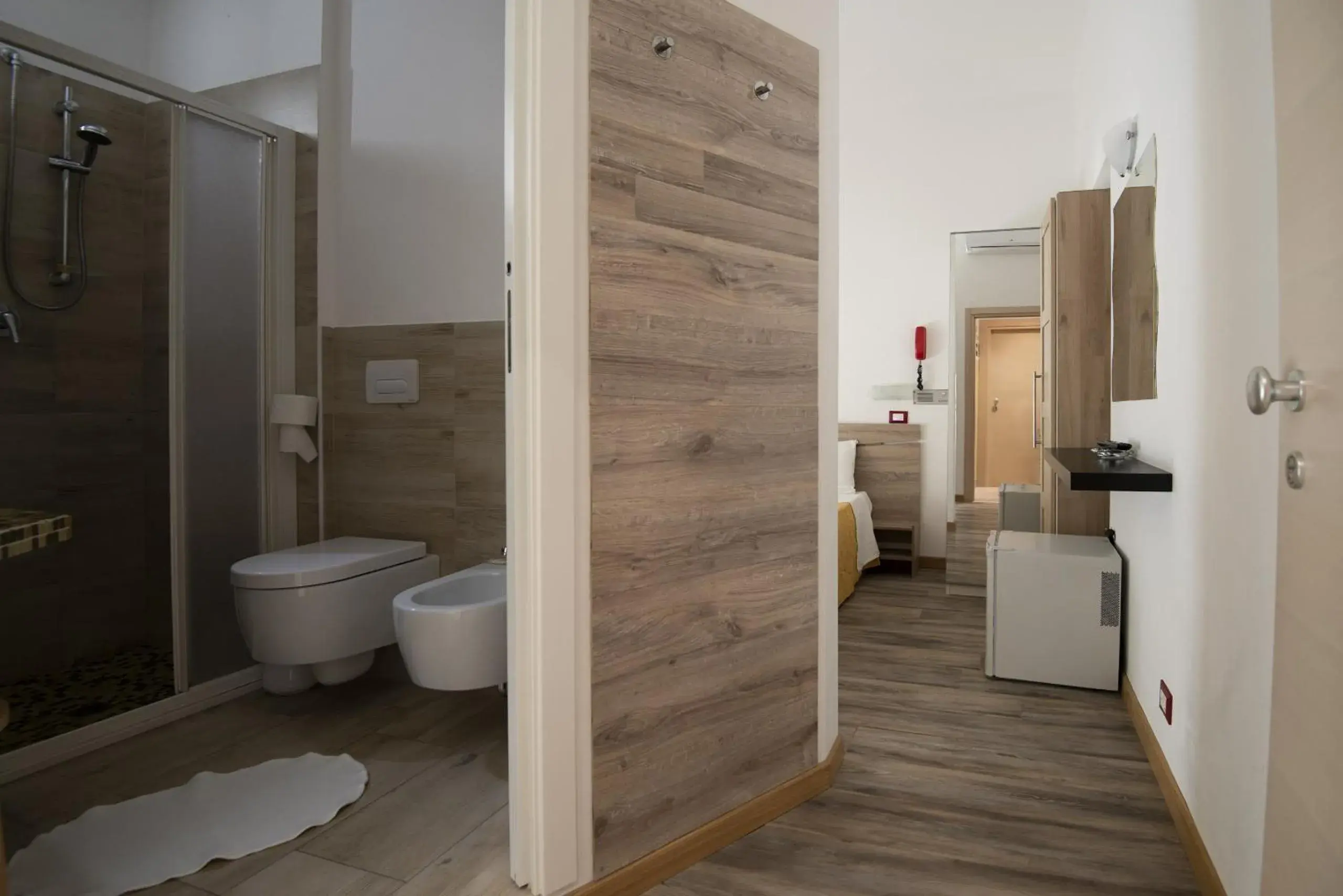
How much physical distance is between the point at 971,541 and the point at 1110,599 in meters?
1.79

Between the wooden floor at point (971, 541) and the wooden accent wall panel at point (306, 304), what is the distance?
11.5 ft

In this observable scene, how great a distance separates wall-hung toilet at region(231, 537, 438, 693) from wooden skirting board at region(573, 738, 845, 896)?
127 centimetres

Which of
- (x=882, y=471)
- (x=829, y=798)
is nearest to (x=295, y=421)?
(x=829, y=798)

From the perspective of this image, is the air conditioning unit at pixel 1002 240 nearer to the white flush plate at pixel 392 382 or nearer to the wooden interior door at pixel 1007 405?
the wooden interior door at pixel 1007 405

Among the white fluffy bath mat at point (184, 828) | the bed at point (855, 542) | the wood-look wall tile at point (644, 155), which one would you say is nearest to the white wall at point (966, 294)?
the bed at point (855, 542)

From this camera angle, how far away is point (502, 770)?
223 centimetres

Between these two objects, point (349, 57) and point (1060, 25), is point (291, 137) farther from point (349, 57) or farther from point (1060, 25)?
point (1060, 25)

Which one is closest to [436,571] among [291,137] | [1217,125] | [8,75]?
[291,137]

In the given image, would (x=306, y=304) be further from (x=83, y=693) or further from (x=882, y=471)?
(x=882, y=471)

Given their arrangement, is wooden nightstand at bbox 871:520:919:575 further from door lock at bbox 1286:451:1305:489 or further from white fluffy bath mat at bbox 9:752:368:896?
door lock at bbox 1286:451:1305:489

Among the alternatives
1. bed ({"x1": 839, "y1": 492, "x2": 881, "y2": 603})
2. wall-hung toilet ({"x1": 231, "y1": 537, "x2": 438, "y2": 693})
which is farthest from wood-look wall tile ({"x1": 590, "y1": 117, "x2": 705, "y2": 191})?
bed ({"x1": 839, "y1": 492, "x2": 881, "y2": 603})

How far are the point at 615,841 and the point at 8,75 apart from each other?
324cm

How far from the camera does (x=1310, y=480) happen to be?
93 cm

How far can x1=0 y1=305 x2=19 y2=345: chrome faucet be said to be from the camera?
9.27 ft
